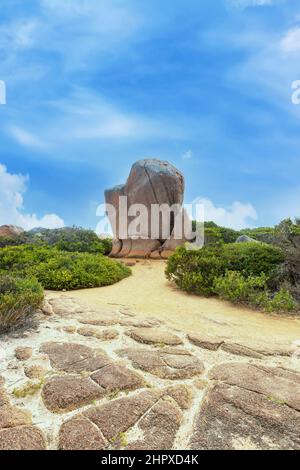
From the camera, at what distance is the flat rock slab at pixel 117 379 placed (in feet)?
9.70

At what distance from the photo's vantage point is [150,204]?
16562mm

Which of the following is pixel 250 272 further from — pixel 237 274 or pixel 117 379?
pixel 117 379

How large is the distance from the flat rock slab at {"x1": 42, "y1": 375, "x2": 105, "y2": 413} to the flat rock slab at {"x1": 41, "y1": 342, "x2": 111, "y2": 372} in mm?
226

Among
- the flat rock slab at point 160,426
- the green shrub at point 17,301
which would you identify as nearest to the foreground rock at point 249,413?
the flat rock slab at point 160,426

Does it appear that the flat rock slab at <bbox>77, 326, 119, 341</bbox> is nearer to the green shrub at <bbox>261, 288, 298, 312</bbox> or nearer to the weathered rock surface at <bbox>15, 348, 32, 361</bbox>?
the weathered rock surface at <bbox>15, 348, 32, 361</bbox>

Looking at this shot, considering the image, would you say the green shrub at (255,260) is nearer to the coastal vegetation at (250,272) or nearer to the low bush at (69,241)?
the coastal vegetation at (250,272)

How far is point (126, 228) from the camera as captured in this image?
16.7 meters

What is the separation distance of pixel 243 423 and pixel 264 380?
31.2 inches

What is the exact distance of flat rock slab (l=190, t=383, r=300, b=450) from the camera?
2.32m

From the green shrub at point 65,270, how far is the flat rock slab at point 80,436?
5.47 m
